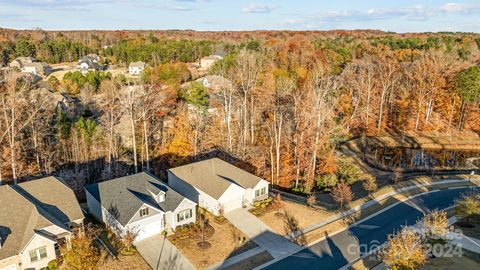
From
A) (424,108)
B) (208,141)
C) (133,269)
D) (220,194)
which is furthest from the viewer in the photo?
(424,108)

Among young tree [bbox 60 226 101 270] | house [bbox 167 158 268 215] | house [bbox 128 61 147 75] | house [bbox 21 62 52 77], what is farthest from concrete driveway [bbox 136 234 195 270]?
house [bbox 21 62 52 77]

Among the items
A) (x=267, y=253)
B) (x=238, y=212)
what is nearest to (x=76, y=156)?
(x=238, y=212)

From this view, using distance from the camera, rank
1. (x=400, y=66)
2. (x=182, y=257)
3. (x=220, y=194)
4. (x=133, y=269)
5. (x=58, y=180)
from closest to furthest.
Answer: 1. (x=133, y=269)
2. (x=182, y=257)
3. (x=58, y=180)
4. (x=220, y=194)
5. (x=400, y=66)

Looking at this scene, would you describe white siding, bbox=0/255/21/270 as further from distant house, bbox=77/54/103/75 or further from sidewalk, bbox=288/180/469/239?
distant house, bbox=77/54/103/75

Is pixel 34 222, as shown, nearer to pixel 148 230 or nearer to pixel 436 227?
pixel 148 230

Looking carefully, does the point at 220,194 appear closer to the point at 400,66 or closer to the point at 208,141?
the point at 208,141

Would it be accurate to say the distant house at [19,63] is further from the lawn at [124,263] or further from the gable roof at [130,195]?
the lawn at [124,263]

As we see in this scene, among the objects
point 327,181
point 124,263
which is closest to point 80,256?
point 124,263

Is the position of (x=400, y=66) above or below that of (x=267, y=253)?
above
